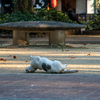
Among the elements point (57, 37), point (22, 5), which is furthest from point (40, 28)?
point (22, 5)

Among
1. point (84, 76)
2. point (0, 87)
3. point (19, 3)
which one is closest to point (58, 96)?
point (0, 87)

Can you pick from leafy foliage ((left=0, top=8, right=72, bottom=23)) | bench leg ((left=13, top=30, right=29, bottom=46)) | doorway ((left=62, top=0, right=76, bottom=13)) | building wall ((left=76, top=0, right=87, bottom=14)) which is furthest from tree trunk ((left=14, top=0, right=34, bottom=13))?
doorway ((left=62, top=0, right=76, bottom=13))

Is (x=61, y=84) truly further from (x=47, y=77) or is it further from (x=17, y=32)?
(x=17, y=32)

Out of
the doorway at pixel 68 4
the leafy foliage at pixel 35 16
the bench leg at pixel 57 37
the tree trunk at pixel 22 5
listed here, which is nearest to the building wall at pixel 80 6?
the doorway at pixel 68 4

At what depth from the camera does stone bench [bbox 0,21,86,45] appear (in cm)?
918

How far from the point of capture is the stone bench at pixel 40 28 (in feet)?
30.1

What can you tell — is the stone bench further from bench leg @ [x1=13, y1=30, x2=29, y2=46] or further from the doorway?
the doorway

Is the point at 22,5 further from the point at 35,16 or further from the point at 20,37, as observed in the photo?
the point at 20,37

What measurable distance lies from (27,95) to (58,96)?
37cm

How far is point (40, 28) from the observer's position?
9.36 m

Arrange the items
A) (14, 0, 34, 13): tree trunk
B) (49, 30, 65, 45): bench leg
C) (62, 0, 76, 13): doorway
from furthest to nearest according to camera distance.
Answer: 1. (62, 0, 76, 13): doorway
2. (14, 0, 34, 13): tree trunk
3. (49, 30, 65, 45): bench leg

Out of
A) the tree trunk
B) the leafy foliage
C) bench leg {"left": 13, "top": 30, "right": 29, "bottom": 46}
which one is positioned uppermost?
the tree trunk

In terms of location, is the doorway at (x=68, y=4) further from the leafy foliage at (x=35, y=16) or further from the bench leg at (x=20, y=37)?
the bench leg at (x=20, y=37)

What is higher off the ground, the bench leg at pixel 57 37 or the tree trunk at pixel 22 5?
the tree trunk at pixel 22 5
